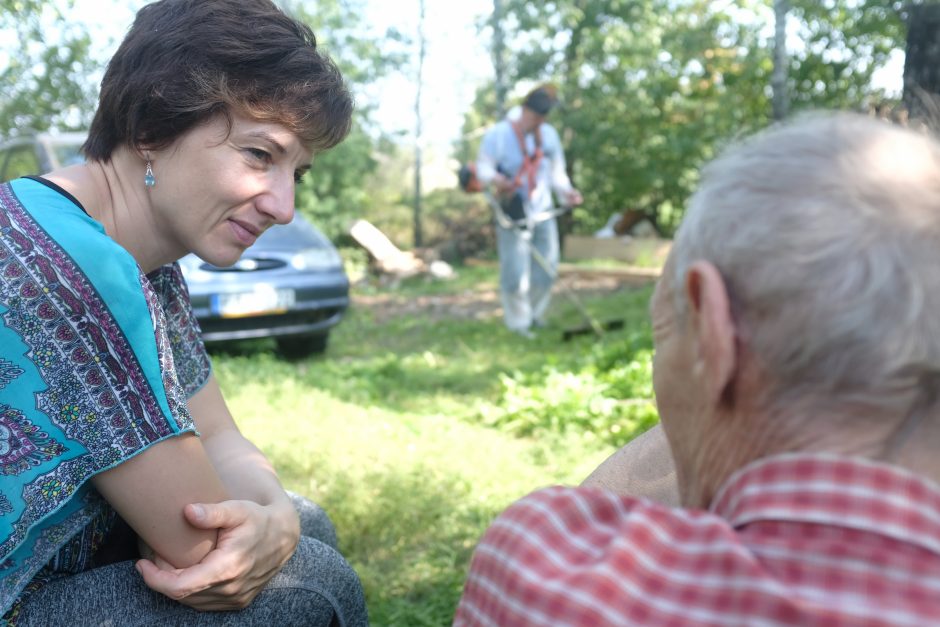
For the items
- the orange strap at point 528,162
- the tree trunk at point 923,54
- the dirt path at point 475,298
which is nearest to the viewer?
the tree trunk at point 923,54

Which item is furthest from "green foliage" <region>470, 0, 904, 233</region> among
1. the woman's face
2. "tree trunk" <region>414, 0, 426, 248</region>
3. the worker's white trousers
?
the woman's face

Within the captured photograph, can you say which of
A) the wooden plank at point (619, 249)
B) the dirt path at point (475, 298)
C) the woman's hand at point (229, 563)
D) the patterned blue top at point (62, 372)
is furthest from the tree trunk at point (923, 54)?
the wooden plank at point (619, 249)

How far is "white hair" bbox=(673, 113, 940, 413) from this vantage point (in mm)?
767

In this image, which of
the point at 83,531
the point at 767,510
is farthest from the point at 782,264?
the point at 83,531

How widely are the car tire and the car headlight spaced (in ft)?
2.05

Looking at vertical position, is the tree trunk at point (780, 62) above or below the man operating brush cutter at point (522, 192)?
above

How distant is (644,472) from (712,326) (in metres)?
0.72

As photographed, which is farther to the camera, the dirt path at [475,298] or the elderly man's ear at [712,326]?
the dirt path at [475,298]

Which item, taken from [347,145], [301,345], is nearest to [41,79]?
[347,145]

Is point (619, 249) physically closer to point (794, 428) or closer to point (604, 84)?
point (604, 84)

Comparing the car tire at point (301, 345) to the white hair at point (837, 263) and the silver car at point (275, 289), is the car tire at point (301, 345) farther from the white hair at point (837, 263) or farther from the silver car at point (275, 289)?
the white hair at point (837, 263)

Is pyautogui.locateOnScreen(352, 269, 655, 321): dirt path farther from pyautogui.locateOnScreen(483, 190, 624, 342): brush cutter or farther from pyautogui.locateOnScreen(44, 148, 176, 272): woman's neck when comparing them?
pyautogui.locateOnScreen(44, 148, 176, 272): woman's neck

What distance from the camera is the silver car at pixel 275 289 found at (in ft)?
21.0

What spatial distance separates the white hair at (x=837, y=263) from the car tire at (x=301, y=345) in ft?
21.8
